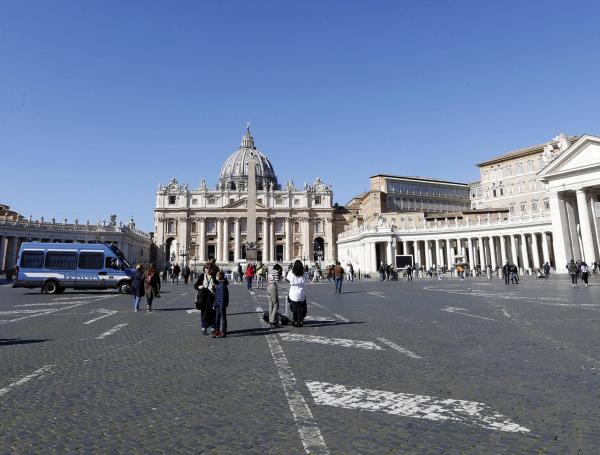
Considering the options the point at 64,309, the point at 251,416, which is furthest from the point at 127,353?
the point at 64,309

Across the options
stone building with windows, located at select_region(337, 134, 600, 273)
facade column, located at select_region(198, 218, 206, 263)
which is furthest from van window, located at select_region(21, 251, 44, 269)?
facade column, located at select_region(198, 218, 206, 263)

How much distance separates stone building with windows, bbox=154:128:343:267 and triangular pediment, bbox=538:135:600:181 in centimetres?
5589

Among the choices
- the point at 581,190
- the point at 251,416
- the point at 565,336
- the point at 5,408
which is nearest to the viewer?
the point at 251,416

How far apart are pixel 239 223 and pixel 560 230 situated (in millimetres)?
64610

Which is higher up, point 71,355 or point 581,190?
point 581,190

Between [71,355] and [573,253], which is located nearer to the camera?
[71,355]

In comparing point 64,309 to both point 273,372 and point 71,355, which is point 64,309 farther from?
point 273,372

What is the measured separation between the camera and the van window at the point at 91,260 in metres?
21.9

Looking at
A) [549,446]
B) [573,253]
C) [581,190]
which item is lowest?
[549,446]

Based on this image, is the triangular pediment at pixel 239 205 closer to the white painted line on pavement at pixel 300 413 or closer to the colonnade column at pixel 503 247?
the colonnade column at pixel 503 247

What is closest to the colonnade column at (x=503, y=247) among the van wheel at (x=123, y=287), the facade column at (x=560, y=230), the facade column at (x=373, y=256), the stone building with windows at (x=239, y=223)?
the facade column at (x=560, y=230)

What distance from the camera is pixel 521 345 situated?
6828mm

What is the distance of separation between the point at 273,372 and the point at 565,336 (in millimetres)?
5615

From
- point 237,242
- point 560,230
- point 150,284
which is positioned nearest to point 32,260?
point 150,284
